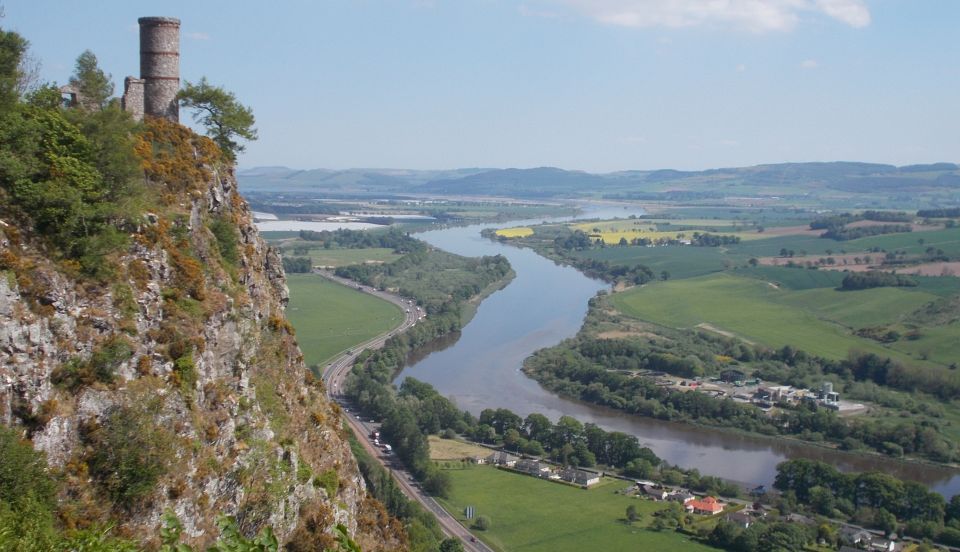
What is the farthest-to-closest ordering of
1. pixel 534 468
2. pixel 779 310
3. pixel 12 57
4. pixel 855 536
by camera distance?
pixel 779 310
pixel 534 468
pixel 855 536
pixel 12 57

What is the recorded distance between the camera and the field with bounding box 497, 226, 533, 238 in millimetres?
110969

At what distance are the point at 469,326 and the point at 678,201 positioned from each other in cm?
14353

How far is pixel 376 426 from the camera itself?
116 feet

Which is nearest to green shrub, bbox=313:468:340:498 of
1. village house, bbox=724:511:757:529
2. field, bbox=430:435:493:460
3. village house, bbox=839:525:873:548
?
village house, bbox=724:511:757:529

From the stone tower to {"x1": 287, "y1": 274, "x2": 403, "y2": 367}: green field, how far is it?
30.7 m

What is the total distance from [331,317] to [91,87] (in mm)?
44493

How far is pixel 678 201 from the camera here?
191500 millimetres

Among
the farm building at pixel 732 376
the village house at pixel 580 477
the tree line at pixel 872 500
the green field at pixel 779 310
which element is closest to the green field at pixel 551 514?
the village house at pixel 580 477

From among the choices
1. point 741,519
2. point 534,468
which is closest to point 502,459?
point 534,468

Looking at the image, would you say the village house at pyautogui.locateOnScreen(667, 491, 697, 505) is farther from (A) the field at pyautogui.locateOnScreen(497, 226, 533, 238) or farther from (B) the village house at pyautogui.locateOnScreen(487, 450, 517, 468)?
(A) the field at pyautogui.locateOnScreen(497, 226, 533, 238)

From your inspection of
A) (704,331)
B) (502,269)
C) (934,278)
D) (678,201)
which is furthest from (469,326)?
(678,201)

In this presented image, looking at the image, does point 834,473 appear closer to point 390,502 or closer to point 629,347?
point 390,502

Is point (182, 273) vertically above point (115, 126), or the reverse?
point (115, 126)

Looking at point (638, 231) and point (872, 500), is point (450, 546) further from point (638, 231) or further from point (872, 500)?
point (638, 231)
